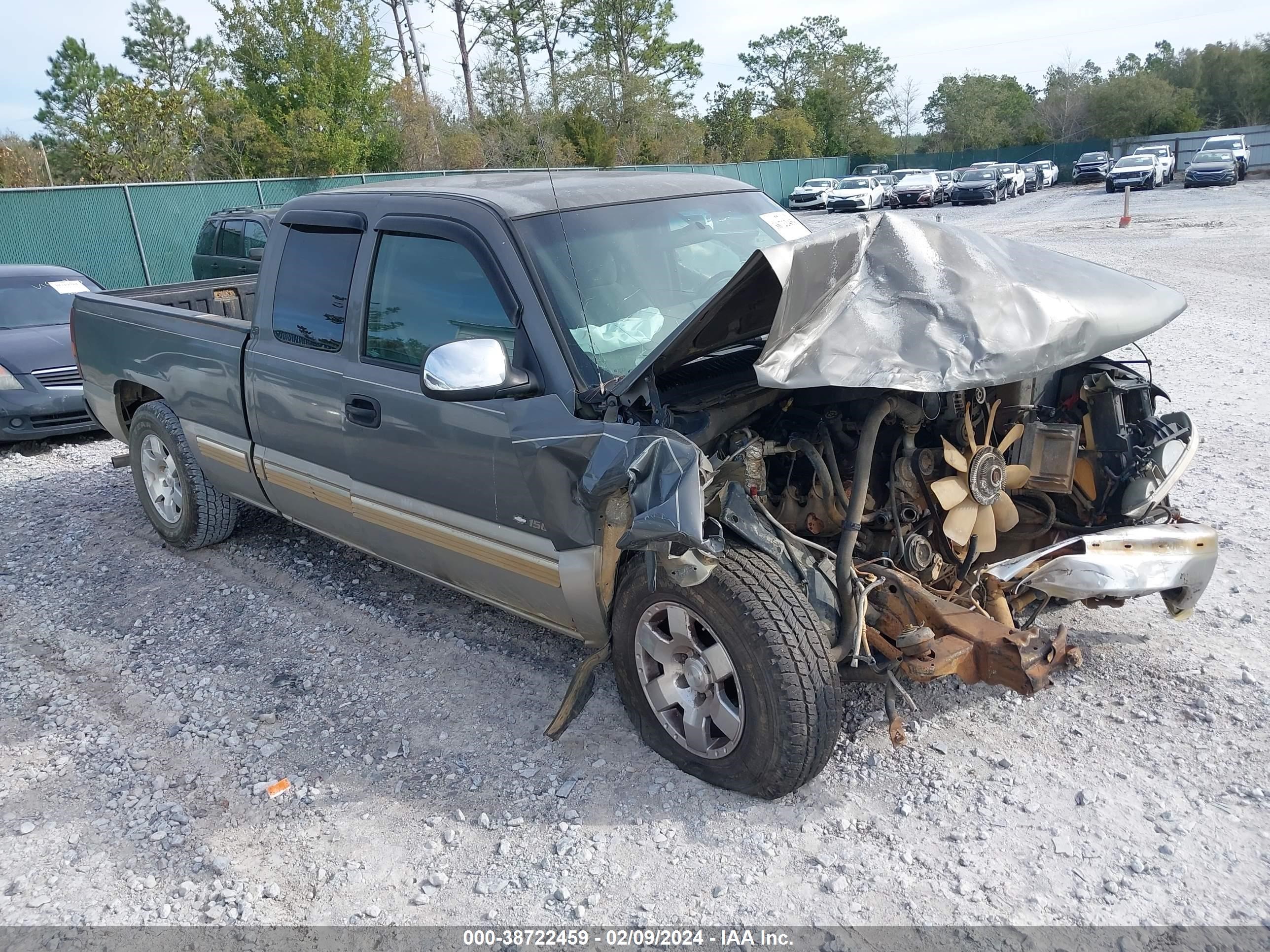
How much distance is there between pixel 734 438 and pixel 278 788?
2049 millimetres

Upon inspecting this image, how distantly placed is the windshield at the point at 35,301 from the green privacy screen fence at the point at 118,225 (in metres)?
5.91

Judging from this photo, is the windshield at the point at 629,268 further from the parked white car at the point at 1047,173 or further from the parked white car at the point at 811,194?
the parked white car at the point at 1047,173

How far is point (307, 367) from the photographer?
14.0ft

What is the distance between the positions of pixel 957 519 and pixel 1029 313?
745 millimetres

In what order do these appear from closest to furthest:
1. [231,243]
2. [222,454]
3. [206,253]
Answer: [222,454], [231,243], [206,253]

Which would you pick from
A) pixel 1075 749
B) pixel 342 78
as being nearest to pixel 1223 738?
pixel 1075 749

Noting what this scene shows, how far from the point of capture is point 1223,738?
10.8ft

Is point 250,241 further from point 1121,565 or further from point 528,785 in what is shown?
point 1121,565

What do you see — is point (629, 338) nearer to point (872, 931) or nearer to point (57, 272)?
point (872, 931)

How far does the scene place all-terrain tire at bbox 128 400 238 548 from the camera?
5.41m

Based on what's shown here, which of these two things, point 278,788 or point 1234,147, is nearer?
point 278,788

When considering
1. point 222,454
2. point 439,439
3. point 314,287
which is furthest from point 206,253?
point 439,439

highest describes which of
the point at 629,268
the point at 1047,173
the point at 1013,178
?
→ the point at 629,268

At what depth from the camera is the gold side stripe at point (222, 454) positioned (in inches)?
193
